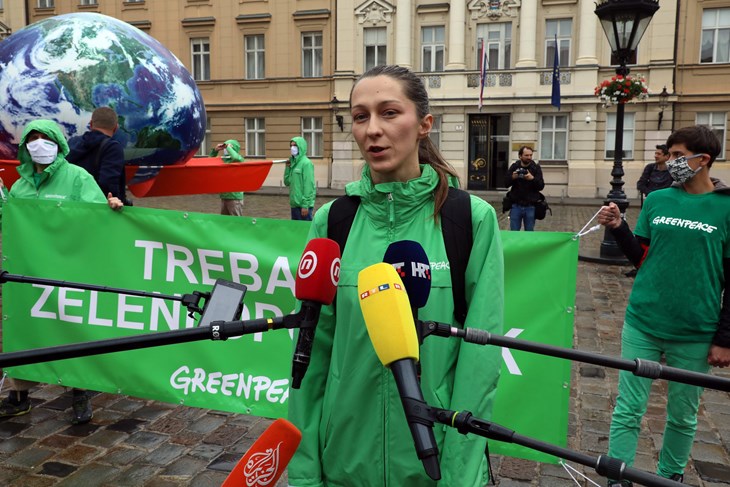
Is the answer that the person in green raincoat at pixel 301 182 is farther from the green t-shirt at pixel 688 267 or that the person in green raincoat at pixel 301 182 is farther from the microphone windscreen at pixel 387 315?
the microphone windscreen at pixel 387 315

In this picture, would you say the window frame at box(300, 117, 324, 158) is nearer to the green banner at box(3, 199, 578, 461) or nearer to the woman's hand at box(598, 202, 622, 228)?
the green banner at box(3, 199, 578, 461)

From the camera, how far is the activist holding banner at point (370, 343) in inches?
84.0

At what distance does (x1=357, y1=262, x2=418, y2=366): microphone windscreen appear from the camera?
1.41 m

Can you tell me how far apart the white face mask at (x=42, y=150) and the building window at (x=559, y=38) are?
27.2 m

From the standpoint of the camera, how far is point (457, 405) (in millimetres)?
2100

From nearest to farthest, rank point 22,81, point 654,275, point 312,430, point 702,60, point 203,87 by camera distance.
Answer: point 312,430 → point 654,275 → point 22,81 → point 702,60 → point 203,87

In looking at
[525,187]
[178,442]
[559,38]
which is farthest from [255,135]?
[178,442]

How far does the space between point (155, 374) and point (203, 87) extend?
31.6m

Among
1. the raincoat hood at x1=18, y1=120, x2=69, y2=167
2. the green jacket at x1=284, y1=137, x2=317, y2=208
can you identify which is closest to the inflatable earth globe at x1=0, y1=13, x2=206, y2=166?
the raincoat hood at x1=18, y1=120, x2=69, y2=167

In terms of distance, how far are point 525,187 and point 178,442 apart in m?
8.88

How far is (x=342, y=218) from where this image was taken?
2326 millimetres

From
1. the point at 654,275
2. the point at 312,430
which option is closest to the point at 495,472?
the point at 654,275

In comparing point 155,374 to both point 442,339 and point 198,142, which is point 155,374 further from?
point 198,142

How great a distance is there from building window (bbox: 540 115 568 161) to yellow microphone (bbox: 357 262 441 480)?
29412 mm
